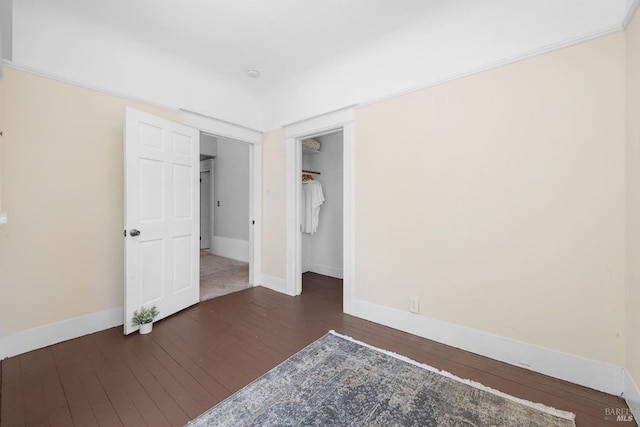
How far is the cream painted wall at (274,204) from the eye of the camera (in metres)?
3.48

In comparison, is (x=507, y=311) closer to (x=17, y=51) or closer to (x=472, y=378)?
(x=472, y=378)

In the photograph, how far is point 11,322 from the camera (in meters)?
1.98

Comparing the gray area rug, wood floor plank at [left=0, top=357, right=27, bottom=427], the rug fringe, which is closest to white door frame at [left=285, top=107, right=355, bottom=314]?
the rug fringe

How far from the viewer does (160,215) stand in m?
2.61

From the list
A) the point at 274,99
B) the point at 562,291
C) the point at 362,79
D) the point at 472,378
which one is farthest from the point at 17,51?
the point at 562,291

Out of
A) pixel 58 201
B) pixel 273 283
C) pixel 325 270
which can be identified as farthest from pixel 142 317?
pixel 325 270

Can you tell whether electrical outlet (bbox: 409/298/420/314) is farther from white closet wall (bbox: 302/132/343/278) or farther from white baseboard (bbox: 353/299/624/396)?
white closet wall (bbox: 302/132/343/278)

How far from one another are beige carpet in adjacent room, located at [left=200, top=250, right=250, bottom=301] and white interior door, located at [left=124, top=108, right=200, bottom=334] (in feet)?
1.62

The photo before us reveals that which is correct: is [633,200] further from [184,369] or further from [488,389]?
[184,369]

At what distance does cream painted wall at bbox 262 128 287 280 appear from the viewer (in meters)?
3.48

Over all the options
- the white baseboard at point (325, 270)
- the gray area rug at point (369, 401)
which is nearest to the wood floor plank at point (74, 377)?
the gray area rug at point (369, 401)

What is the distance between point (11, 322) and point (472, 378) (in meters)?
3.42

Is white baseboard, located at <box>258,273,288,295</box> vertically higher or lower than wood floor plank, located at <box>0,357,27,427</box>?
higher

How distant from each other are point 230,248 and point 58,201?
11.6ft
